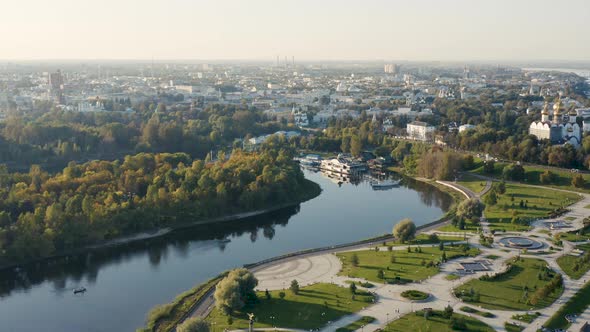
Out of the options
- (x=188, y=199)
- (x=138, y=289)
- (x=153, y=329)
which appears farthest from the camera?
(x=188, y=199)

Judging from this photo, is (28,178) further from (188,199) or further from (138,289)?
(138,289)

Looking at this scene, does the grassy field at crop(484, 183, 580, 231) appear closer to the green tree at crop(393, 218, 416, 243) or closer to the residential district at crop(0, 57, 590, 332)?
the residential district at crop(0, 57, 590, 332)

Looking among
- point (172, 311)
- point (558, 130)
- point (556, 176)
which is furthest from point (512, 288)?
point (558, 130)

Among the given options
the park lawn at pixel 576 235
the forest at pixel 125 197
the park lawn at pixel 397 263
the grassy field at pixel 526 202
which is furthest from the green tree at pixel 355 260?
the forest at pixel 125 197

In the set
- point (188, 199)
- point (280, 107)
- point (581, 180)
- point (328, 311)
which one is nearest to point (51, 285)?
point (188, 199)

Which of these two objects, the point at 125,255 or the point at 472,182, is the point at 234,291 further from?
the point at 472,182

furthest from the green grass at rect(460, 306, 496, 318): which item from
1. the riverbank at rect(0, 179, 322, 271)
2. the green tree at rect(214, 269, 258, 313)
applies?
the riverbank at rect(0, 179, 322, 271)
